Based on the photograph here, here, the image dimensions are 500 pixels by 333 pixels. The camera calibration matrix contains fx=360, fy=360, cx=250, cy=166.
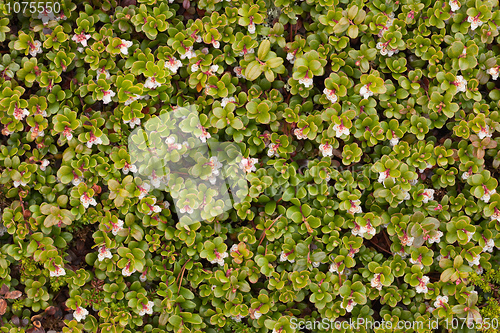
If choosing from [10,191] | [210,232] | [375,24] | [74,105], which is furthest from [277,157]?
[10,191]

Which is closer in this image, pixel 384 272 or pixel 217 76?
pixel 384 272

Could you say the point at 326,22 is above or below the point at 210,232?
above

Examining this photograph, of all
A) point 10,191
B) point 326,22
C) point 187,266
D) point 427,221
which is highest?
point 326,22

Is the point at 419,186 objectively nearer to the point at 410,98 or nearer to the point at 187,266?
the point at 410,98

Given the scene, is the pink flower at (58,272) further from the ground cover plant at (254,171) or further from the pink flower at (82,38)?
the pink flower at (82,38)

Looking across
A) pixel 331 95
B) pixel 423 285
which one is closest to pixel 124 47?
pixel 331 95

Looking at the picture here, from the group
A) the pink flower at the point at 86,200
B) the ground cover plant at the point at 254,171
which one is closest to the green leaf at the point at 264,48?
the ground cover plant at the point at 254,171

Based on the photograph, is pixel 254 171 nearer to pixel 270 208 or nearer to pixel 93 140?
pixel 270 208

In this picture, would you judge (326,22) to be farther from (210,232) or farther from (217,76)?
(210,232)
